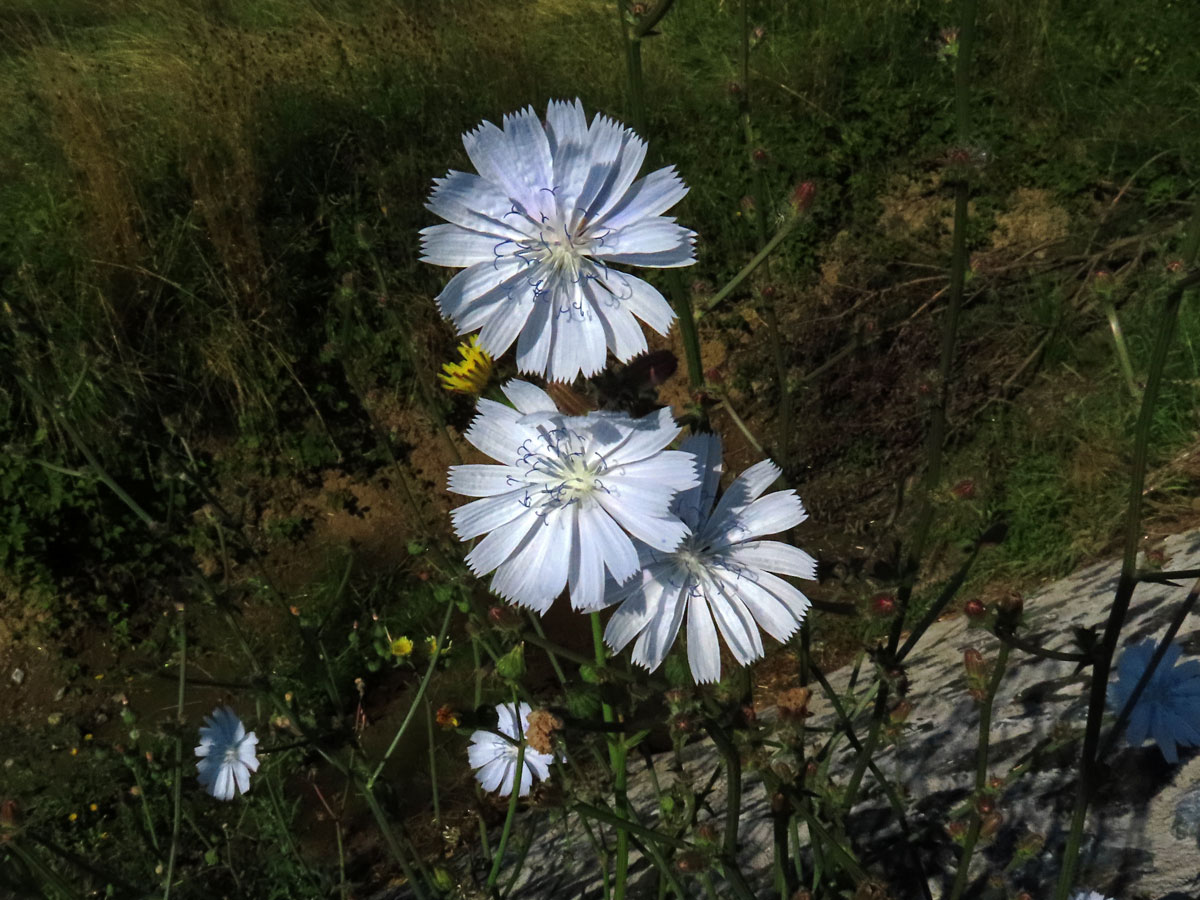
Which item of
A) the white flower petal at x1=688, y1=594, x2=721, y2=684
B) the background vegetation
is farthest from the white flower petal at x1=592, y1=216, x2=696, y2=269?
the background vegetation

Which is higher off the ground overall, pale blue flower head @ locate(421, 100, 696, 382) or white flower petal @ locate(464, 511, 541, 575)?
pale blue flower head @ locate(421, 100, 696, 382)

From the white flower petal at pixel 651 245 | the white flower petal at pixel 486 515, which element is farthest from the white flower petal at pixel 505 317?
the white flower petal at pixel 486 515

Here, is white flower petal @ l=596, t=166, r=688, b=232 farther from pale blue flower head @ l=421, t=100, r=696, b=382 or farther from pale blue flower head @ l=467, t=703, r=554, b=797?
pale blue flower head @ l=467, t=703, r=554, b=797

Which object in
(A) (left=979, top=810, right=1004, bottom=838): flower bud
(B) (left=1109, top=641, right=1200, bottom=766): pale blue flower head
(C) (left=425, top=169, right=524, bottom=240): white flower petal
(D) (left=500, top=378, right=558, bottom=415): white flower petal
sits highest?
(C) (left=425, top=169, right=524, bottom=240): white flower petal

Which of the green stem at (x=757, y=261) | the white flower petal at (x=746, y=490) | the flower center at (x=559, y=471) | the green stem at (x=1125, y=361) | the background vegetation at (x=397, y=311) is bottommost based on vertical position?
the green stem at (x=1125, y=361)

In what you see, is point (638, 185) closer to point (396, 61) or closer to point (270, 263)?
point (270, 263)

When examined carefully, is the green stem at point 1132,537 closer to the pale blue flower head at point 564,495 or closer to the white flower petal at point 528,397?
the pale blue flower head at point 564,495

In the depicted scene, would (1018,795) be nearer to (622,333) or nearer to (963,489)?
(963,489)
